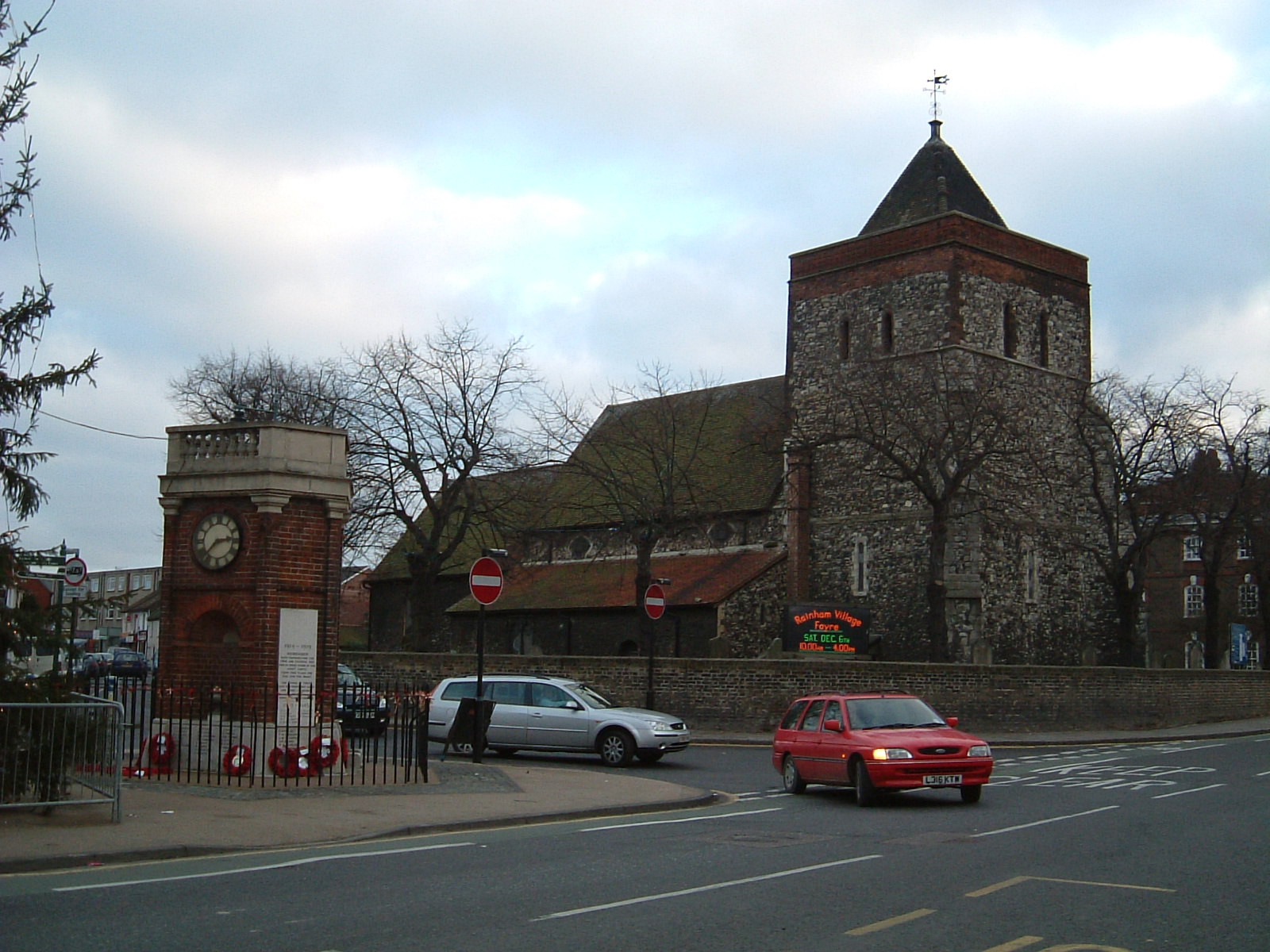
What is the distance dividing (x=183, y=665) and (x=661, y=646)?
88.1 feet

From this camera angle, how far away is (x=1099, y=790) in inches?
754

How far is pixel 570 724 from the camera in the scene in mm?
23391

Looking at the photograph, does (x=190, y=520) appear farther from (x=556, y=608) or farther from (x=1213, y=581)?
(x=1213, y=581)

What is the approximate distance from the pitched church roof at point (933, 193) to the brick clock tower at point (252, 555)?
30.9 meters

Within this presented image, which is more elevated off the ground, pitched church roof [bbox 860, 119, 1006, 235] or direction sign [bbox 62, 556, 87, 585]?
pitched church roof [bbox 860, 119, 1006, 235]

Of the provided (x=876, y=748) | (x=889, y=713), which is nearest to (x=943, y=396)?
(x=889, y=713)

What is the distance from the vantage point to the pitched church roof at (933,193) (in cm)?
4559

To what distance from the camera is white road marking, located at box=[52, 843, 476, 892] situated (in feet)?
33.0

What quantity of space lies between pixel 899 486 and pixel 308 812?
3145cm

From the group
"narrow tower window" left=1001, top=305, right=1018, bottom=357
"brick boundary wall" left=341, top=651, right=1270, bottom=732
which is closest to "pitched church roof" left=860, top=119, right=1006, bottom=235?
"narrow tower window" left=1001, top=305, right=1018, bottom=357

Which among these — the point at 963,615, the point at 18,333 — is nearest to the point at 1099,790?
the point at 18,333

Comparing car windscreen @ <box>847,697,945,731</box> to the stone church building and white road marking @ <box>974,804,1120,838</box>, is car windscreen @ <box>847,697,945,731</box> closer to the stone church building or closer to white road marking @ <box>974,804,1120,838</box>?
white road marking @ <box>974,804,1120,838</box>

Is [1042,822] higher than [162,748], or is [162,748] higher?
[162,748]

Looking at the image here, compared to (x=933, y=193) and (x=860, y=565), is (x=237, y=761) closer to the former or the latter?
(x=860, y=565)
